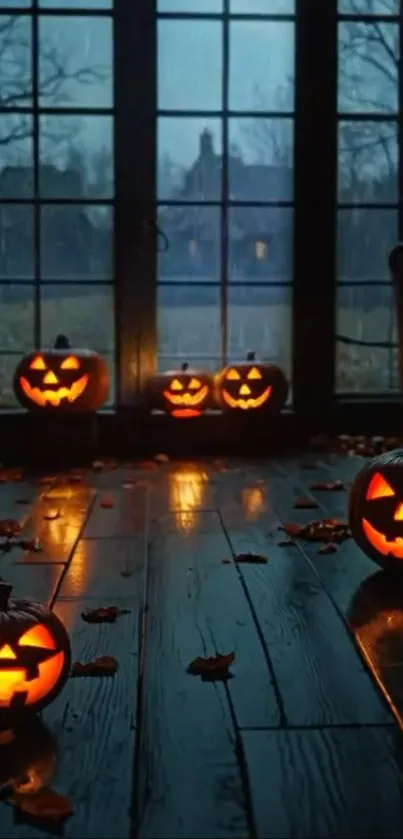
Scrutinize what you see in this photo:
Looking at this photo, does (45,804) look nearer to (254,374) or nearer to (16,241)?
(254,374)

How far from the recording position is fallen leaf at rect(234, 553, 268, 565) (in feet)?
8.84

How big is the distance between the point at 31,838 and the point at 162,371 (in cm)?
340

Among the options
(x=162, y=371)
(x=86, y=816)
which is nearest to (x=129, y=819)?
(x=86, y=816)

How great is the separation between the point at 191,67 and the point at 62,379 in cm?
137

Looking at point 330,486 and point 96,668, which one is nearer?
point 96,668

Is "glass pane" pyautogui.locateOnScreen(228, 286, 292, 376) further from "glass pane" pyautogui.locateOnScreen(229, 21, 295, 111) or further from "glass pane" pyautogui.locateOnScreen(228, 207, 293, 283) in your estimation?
"glass pane" pyautogui.locateOnScreen(229, 21, 295, 111)

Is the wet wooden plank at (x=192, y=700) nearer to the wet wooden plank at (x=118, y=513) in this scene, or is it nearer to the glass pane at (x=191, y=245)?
the wet wooden plank at (x=118, y=513)

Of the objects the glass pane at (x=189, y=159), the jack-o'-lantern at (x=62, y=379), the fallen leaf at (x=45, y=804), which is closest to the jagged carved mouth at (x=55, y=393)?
the jack-o'-lantern at (x=62, y=379)

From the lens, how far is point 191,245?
4.65m

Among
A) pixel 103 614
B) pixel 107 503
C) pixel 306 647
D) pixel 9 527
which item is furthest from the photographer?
pixel 107 503

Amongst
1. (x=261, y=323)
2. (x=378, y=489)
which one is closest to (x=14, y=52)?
(x=261, y=323)

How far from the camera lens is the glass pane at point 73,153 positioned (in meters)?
4.59

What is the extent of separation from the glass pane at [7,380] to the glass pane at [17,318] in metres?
0.04

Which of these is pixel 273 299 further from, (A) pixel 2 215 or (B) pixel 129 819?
(B) pixel 129 819
